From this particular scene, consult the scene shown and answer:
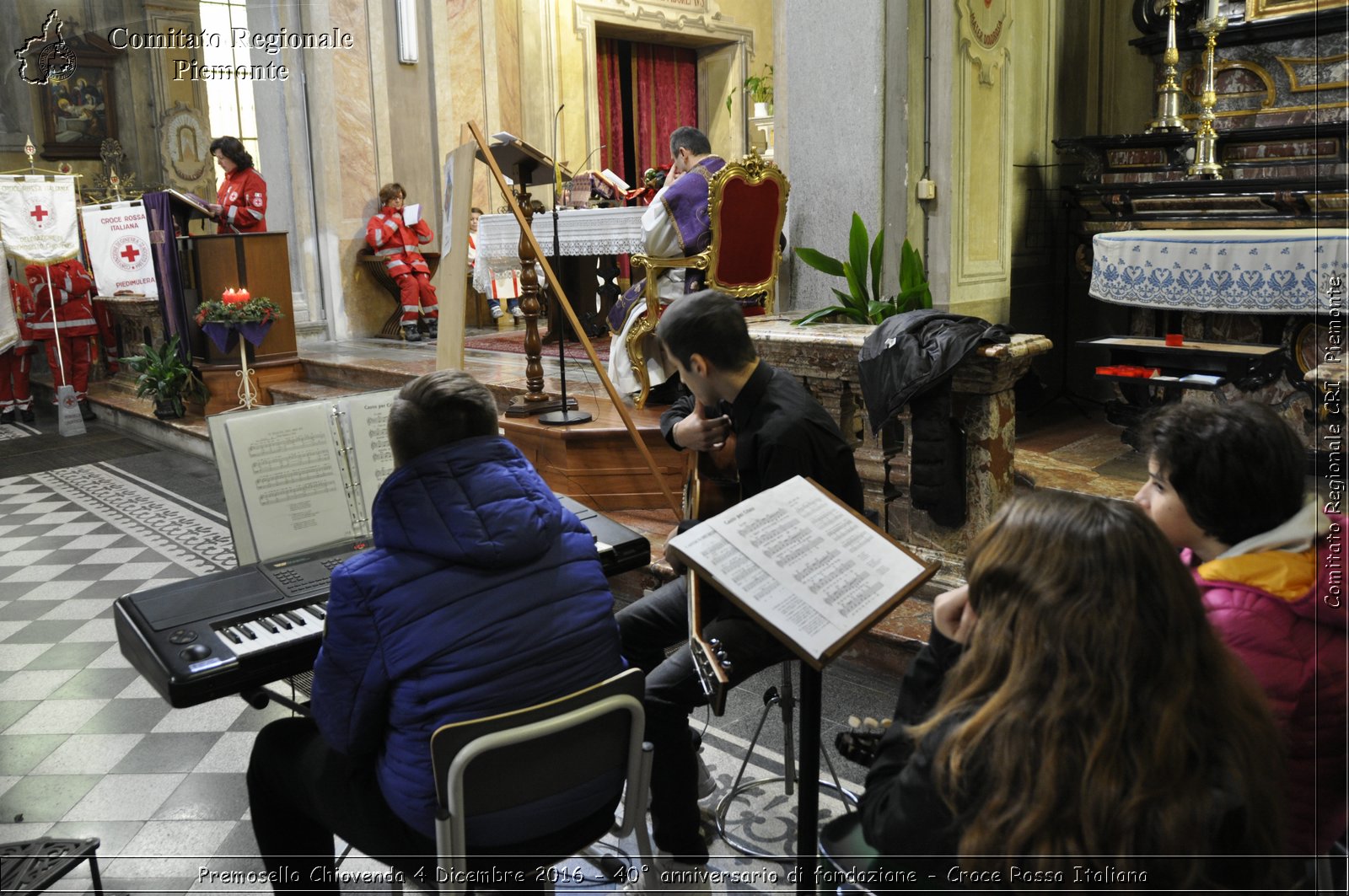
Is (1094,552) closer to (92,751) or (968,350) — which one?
(968,350)

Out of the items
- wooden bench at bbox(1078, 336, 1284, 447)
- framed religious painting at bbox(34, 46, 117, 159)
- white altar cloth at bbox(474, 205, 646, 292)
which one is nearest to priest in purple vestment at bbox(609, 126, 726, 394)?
white altar cloth at bbox(474, 205, 646, 292)

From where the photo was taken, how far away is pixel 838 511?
1.97 metres

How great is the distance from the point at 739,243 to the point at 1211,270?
6.97 ft

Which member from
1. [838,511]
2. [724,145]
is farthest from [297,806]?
[724,145]

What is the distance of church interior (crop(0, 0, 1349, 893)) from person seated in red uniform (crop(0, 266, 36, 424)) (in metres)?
0.06

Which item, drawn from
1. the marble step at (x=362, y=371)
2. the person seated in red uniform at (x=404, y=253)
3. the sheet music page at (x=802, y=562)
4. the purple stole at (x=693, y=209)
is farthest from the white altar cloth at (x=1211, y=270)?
the person seated in red uniform at (x=404, y=253)

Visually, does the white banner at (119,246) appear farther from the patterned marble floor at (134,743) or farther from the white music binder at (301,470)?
the white music binder at (301,470)

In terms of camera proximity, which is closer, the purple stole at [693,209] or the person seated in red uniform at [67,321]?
the purple stole at [693,209]

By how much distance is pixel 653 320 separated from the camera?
5555mm

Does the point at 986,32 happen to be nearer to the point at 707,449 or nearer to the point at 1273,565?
the point at 707,449

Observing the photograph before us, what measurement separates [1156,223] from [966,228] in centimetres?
118

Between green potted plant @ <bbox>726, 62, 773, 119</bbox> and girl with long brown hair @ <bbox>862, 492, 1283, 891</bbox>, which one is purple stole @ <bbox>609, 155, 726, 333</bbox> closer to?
girl with long brown hair @ <bbox>862, 492, 1283, 891</bbox>

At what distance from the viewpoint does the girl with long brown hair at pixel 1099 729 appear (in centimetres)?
118

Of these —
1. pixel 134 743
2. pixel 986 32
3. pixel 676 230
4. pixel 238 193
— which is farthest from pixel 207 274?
pixel 986 32
